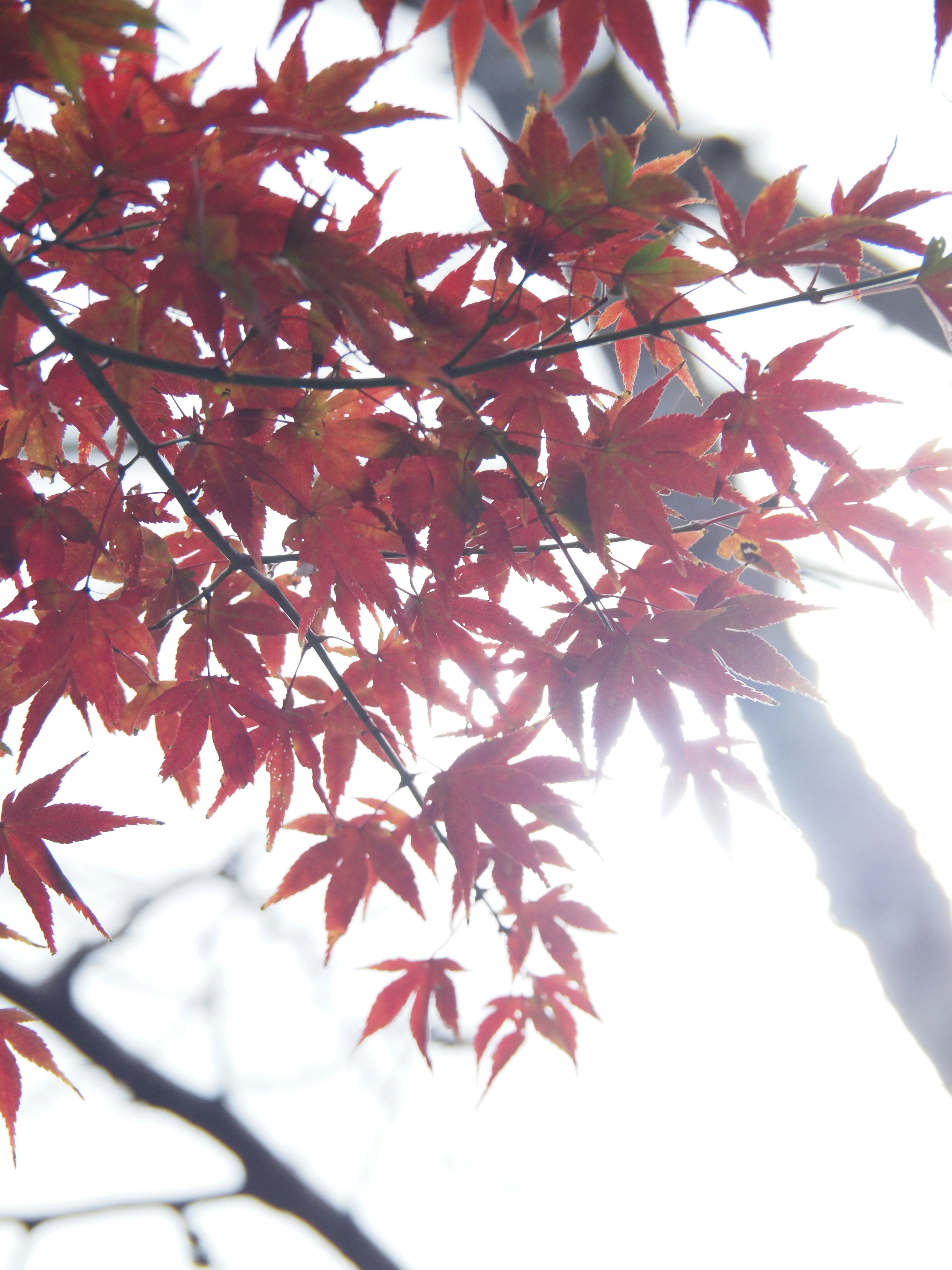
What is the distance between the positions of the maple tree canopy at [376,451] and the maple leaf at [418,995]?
0.29m

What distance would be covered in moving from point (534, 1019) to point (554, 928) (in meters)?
0.25

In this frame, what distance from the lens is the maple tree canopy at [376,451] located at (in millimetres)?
464

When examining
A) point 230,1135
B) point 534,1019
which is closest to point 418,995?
point 534,1019

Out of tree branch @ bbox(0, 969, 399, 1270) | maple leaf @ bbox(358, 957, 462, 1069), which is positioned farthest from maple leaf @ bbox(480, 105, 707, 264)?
tree branch @ bbox(0, 969, 399, 1270)

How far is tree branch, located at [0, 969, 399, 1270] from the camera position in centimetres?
201

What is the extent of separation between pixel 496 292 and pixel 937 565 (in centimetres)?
64

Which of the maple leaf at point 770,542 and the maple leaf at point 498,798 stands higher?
the maple leaf at point 770,542

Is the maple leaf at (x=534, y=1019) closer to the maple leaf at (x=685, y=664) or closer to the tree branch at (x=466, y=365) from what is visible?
the maple leaf at (x=685, y=664)

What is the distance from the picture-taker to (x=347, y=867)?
955 millimetres

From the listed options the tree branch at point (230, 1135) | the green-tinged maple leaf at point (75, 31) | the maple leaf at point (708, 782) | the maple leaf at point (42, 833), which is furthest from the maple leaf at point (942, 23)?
the tree branch at point (230, 1135)

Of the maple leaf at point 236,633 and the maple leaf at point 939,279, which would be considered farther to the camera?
the maple leaf at point 236,633

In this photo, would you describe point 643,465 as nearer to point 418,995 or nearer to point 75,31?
point 75,31

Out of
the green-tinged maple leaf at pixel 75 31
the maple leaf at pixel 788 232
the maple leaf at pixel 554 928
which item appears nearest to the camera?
the green-tinged maple leaf at pixel 75 31

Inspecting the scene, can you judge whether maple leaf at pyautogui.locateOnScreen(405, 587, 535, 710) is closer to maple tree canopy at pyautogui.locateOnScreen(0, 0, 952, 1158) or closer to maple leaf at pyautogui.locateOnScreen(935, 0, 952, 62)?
maple tree canopy at pyautogui.locateOnScreen(0, 0, 952, 1158)
